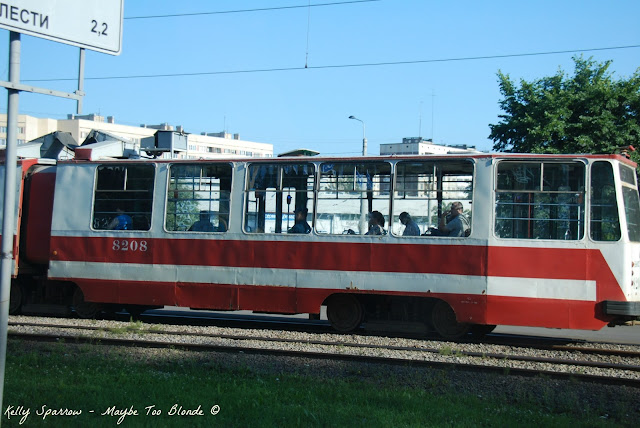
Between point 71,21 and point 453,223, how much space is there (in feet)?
24.0

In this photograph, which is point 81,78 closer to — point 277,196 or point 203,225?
point 277,196

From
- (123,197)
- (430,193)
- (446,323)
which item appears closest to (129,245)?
(123,197)

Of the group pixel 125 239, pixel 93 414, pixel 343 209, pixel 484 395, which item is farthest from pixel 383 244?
pixel 93 414

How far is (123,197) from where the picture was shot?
12.3 metres

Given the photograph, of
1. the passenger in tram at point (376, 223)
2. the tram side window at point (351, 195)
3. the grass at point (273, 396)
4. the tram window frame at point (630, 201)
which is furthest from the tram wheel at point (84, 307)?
the tram window frame at point (630, 201)

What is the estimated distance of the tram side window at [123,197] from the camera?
478 inches

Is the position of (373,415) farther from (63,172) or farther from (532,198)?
(63,172)

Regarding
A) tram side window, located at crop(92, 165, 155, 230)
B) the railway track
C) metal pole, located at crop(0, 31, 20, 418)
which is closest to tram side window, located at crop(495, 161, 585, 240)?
the railway track

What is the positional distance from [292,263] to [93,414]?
5.54m

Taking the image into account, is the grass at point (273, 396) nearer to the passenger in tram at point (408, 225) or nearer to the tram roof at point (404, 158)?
the passenger in tram at point (408, 225)

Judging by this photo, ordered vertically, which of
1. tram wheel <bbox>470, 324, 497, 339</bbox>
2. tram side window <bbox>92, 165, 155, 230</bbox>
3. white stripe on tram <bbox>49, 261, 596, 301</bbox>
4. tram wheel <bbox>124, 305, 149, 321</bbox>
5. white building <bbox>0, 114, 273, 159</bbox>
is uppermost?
white building <bbox>0, 114, 273, 159</bbox>

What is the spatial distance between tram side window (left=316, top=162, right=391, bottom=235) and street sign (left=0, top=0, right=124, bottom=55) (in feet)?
21.6

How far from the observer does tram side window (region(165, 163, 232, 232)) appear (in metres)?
11.7

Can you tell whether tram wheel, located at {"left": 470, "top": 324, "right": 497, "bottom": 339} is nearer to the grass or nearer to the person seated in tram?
the grass
